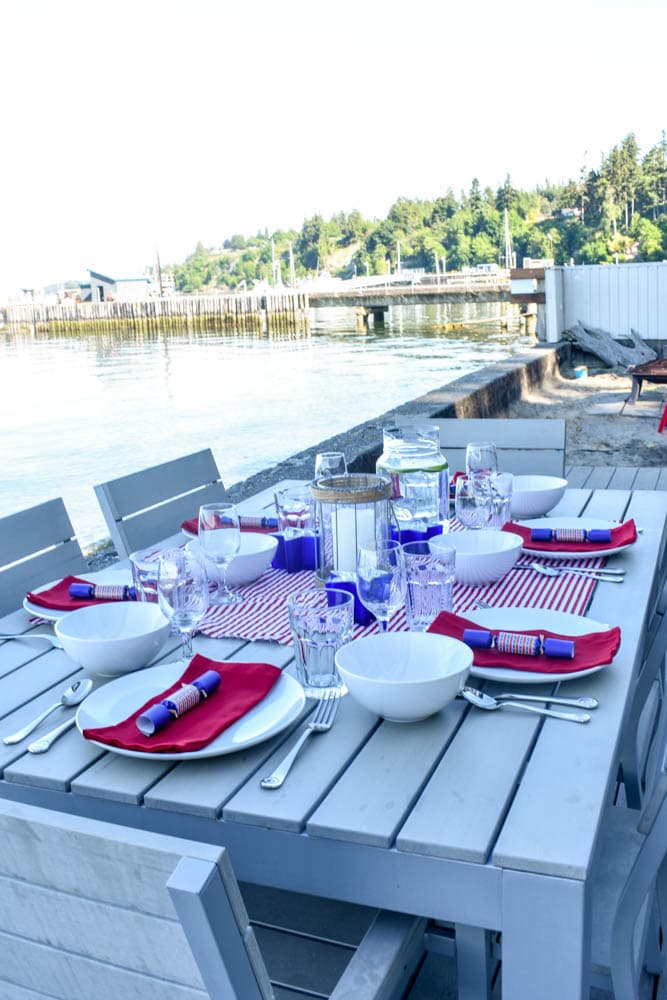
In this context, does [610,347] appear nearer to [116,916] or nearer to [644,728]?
[644,728]

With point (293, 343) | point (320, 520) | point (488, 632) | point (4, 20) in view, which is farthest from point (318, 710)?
point (4, 20)

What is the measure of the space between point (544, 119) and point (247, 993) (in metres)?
106

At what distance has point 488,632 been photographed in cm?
146

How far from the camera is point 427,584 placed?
157cm

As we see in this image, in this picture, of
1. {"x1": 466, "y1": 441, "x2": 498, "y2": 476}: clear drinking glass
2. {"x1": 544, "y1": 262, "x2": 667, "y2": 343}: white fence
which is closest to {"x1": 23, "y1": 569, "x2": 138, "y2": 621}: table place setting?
{"x1": 466, "y1": 441, "x2": 498, "y2": 476}: clear drinking glass

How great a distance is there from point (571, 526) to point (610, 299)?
8.92 metres

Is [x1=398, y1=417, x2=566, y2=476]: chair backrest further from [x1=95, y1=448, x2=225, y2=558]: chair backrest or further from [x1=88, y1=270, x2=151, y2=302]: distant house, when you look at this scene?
[x1=88, y1=270, x2=151, y2=302]: distant house

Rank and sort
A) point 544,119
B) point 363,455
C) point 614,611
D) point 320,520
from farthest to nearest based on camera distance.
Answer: point 544,119 → point 363,455 → point 320,520 → point 614,611

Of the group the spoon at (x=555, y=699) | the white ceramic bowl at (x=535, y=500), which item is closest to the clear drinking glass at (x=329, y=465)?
the white ceramic bowl at (x=535, y=500)

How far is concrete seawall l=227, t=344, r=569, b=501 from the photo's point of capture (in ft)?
14.7

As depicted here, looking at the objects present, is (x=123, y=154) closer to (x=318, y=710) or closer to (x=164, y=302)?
(x=164, y=302)

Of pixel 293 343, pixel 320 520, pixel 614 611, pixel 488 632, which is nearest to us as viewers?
pixel 488 632

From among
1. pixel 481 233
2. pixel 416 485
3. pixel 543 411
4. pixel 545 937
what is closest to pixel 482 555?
pixel 416 485

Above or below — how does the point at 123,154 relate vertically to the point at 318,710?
above
